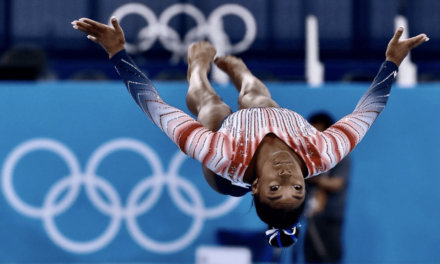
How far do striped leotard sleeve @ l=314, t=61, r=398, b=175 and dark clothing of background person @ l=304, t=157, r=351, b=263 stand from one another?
1.72m

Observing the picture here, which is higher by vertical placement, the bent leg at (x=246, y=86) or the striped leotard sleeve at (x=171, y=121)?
the bent leg at (x=246, y=86)

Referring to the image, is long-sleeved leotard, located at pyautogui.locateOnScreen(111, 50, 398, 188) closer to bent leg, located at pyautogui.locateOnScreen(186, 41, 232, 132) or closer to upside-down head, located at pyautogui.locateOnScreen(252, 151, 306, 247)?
upside-down head, located at pyautogui.locateOnScreen(252, 151, 306, 247)

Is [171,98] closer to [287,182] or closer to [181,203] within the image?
[181,203]

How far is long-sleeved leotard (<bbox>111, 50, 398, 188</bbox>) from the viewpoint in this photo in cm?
224

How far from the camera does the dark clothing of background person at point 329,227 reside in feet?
13.5

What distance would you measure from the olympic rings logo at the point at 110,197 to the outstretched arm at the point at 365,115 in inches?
77.9

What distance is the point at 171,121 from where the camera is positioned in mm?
2260

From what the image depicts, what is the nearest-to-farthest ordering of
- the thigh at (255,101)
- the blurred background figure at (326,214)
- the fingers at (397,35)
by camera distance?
the fingers at (397,35)
the thigh at (255,101)
the blurred background figure at (326,214)

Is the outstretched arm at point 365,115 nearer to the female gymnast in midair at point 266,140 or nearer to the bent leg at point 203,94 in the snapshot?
the female gymnast in midair at point 266,140

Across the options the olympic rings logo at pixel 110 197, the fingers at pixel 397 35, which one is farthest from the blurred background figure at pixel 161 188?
the fingers at pixel 397 35

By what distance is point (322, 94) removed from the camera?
4.30 metres

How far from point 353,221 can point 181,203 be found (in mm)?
1553

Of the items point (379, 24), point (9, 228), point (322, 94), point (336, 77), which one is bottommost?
point (9, 228)

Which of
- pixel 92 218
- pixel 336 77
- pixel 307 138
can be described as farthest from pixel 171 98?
pixel 336 77
